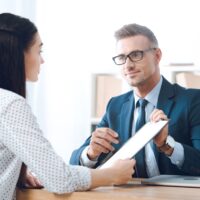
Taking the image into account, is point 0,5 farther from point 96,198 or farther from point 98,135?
point 96,198

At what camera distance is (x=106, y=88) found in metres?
3.20

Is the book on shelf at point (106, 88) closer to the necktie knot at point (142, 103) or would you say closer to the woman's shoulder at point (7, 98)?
the necktie knot at point (142, 103)

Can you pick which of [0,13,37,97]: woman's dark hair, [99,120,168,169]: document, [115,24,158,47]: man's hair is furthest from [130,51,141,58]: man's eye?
[0,13,37,97]: woman's dark hair

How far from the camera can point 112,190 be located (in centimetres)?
135

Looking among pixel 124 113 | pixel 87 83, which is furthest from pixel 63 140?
pixel 124 113

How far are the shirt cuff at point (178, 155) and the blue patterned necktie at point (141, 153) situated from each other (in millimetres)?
192

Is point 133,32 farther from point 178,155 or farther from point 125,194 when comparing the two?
point 125,194

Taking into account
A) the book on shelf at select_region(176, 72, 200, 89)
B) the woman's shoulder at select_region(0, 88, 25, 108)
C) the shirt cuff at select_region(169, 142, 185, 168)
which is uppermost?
the woman's shoulder at select_region(0, 88, 25, 108)

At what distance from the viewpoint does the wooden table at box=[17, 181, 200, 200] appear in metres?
1.22

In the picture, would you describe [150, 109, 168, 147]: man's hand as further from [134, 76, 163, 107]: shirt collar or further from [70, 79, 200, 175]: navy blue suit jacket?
[134, 76, 163, 107]: shirt collar

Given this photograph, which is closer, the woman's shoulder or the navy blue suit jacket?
the woman's shoulder

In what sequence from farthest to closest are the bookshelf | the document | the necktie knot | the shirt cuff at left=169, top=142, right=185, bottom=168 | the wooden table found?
the bookshelf
the necktie knot
the shirt cuff at left=169, top=142, right=185, bottom=168
the document
the wooden table

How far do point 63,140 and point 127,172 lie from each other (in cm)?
215

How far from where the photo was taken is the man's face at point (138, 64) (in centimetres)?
221
